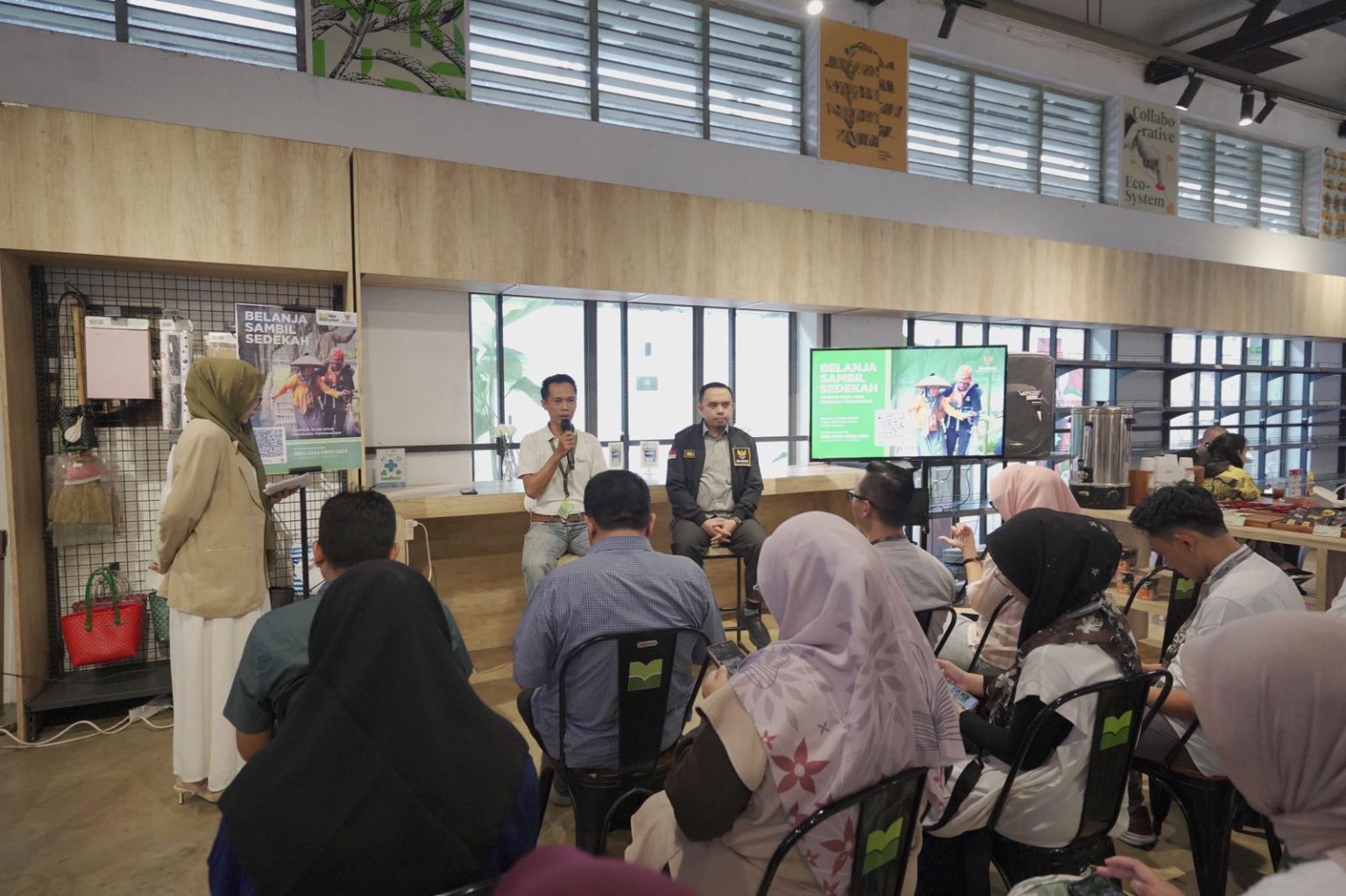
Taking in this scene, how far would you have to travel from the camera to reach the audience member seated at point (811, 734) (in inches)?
50.8

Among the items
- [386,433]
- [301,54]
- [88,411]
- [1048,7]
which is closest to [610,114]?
[301,54]

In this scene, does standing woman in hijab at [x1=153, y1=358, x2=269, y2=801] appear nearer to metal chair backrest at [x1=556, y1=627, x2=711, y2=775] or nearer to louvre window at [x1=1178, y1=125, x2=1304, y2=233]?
metal chair backrest at [x1=556, y1=627, x2=711, y2=775]

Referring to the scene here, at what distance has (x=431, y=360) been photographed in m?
4.73

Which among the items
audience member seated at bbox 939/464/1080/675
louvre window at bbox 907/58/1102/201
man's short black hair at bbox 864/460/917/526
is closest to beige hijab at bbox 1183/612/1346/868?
audience member seated at bbox 939/464/1080/675

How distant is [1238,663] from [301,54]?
5194 mm

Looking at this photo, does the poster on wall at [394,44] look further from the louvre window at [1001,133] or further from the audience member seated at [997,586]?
the audience member seated at [997,586]

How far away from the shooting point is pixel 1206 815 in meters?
2.04

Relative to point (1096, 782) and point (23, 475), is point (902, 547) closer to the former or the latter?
point (1096, 782)

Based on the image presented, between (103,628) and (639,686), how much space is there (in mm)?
2967

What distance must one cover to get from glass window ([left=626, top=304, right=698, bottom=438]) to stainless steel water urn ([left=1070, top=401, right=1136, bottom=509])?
8.83 ft

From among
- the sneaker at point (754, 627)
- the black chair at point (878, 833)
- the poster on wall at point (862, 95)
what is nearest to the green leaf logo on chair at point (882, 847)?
the black chair at point (878, 833)

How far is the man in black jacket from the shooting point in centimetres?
434

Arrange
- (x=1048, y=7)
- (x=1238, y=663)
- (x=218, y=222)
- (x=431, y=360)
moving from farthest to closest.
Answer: (x=1048, y=7), (x=431, y=360), (x=218, y=222), (x=1238, y=663)

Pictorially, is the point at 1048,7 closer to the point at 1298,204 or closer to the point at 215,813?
the point at 1298,204
